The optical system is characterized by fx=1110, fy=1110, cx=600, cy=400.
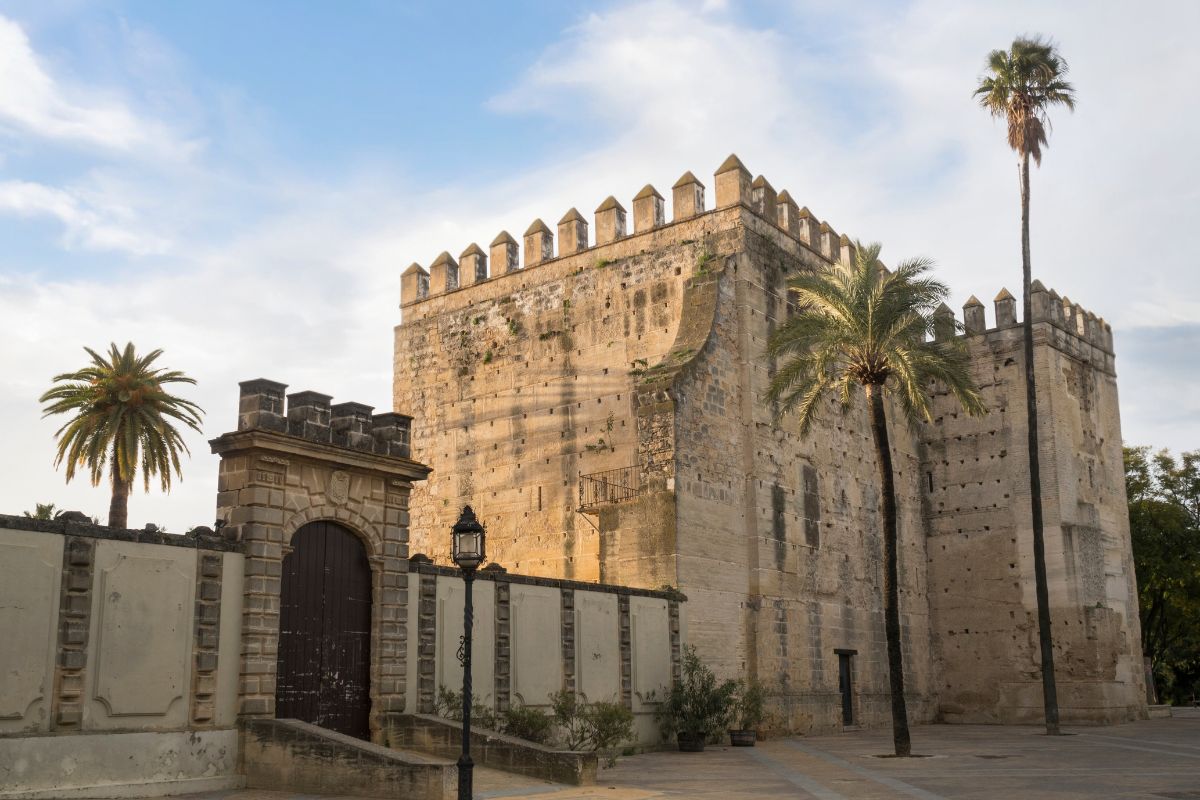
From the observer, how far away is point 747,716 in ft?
86.1

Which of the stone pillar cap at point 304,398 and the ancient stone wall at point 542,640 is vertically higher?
the stone pillar cap at point 304,398

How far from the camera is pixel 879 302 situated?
23219 mm

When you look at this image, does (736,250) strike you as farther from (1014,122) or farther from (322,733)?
(322,733)

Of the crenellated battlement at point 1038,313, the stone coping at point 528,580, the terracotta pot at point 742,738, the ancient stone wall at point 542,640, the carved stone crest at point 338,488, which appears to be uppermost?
the crenellated battlement at point 1038,313

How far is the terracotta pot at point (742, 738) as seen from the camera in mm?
25469

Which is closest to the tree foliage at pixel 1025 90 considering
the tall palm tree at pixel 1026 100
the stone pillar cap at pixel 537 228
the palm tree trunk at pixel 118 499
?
the tall palm tree at pixel 1026 100

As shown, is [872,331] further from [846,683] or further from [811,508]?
[846,683]

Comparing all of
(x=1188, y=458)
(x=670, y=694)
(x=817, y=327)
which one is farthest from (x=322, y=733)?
(x=1188, y=458)

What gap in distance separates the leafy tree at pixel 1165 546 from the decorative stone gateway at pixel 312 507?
37.7 meters

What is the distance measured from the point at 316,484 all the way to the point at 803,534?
17706 millimetres

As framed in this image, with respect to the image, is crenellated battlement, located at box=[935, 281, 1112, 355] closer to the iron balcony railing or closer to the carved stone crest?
the iron balcony railing

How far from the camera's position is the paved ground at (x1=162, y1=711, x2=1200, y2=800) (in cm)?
1484

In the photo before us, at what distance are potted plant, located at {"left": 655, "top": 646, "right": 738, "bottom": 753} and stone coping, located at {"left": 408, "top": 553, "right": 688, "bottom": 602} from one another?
6.67 feet

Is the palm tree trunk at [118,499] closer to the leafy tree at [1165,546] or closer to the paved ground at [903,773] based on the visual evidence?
the paved ground at [903,773]
